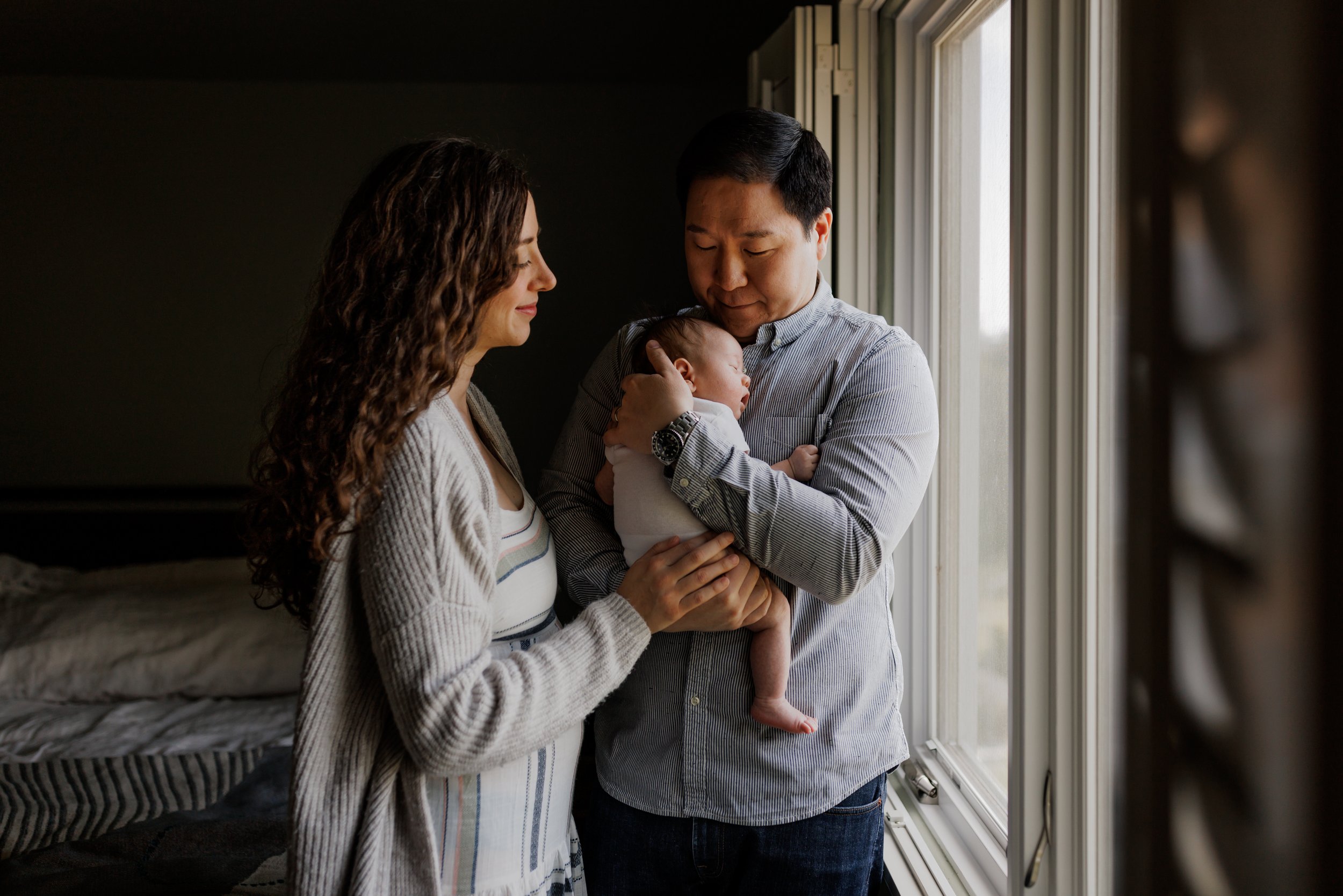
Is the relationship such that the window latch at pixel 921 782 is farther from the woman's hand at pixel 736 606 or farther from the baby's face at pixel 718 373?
the baby's face at pixel 718 373

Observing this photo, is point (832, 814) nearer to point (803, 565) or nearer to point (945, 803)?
point (803, 565)

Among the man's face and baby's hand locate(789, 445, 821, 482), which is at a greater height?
the man's face

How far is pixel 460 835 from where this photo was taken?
1.05m

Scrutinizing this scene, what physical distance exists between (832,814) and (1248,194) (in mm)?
890

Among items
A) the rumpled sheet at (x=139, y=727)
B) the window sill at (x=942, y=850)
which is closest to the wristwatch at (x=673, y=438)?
the window sill at (x=942, y=850)

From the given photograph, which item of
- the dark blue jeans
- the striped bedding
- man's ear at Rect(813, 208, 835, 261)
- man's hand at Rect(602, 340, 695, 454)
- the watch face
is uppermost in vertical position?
man's ear at Rect(813, 208, 835, 261)

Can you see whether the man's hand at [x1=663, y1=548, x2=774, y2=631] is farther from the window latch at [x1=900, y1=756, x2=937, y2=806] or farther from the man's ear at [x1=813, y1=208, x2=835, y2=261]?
the window latch at [x1=900, y1=756, x2=937, y2=806]

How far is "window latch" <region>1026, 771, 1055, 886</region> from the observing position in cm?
105

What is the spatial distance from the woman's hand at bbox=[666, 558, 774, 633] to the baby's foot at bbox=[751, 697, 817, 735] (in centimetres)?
11

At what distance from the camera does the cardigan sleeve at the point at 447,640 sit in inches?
36.6

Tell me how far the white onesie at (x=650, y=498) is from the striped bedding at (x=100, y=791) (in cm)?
177

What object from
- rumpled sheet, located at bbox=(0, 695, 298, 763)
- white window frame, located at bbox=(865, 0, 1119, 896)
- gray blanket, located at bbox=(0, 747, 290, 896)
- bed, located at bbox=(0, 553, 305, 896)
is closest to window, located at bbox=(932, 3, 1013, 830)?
white window frame, located at bbox=(865, 0, 1119, 896)

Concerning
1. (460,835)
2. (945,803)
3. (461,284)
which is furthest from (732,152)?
(945,803)

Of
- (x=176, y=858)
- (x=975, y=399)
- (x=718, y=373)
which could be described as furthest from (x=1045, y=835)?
(x=176, y=858)
